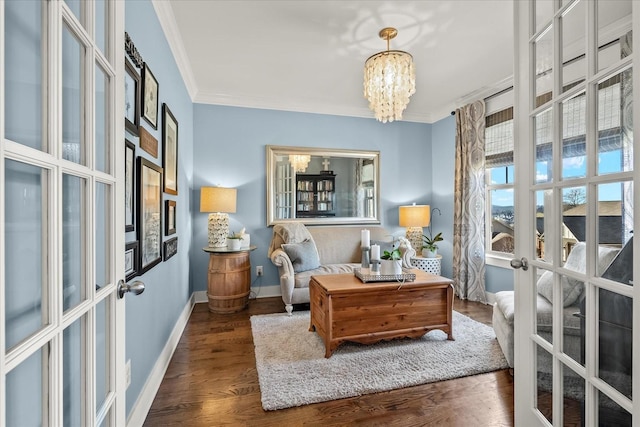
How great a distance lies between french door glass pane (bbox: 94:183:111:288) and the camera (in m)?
0.92

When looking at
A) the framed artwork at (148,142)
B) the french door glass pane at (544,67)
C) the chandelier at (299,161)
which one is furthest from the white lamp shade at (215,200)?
the french door glass pane at (544,67)

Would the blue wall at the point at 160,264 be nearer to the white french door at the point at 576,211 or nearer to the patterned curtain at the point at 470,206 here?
the white french door at the point at 576,211

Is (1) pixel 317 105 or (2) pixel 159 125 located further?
(1) pixel 317 105

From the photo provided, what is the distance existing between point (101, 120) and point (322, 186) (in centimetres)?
348

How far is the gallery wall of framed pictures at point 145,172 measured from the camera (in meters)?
1.58

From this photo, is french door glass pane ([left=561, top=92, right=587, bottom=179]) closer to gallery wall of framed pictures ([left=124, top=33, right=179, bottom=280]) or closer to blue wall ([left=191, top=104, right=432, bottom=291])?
gallery wall of framed pictures ([left=124, top=33, right=179, bottom=280])

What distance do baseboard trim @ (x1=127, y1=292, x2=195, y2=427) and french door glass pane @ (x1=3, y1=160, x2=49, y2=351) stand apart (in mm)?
1201

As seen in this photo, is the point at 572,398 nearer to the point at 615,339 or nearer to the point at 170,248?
the point at 615,339

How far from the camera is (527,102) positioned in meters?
1.36

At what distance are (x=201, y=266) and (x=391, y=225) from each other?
2696 mm

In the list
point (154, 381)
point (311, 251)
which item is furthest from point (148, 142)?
point (311, 251)

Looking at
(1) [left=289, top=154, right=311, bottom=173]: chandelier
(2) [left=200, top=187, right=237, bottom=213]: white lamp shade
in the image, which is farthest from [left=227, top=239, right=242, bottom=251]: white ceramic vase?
(1) [left=289, top=154, right=311, bottom=173]: chandelier

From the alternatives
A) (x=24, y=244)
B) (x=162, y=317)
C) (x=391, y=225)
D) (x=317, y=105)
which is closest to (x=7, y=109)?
(x=24, y=244)

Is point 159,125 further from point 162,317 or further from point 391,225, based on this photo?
point 391,225
